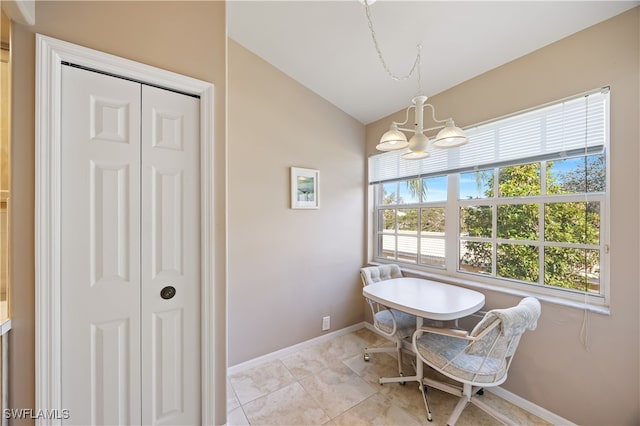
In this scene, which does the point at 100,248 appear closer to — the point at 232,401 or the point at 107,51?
the point at 107,51

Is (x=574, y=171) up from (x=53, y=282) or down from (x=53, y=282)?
up

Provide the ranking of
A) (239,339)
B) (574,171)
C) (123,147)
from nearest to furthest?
(123,147)
(574,171)
(239,339)

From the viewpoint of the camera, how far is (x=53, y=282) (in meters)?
1.11

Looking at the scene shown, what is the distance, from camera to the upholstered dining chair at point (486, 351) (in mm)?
1430

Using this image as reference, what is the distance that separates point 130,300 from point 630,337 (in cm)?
275

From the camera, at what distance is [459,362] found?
5.19 feet

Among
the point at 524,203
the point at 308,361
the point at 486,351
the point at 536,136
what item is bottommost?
the point at 308,361

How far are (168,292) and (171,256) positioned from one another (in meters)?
0.19

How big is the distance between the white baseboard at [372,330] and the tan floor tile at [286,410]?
45cm

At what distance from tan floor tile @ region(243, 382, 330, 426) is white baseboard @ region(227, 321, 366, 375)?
440mm

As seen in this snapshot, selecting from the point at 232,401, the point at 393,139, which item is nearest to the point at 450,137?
the point at 393,139

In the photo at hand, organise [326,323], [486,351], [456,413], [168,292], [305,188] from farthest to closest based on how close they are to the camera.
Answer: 1. [326,323]
2. [305,188]
3. [456,413]
4. [486,351]
5. [168,292]

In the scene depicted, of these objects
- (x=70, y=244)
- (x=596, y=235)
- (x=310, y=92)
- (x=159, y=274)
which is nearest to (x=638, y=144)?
(x=596, y=235)

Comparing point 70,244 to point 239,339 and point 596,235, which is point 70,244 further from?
point 596,235
